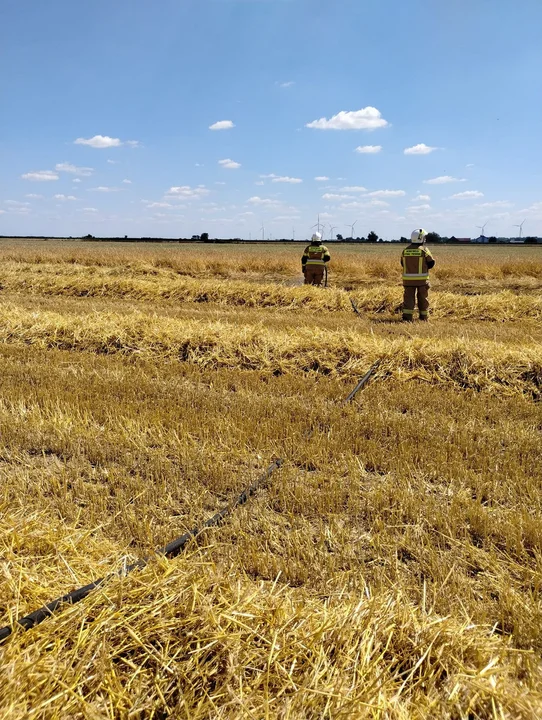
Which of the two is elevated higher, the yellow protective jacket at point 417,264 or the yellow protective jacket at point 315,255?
the yellow protective jacket at point 315,255

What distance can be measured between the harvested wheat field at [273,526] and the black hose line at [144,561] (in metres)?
0.05

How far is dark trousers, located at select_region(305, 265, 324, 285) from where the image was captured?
50.2ft

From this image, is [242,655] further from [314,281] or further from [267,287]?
[314,281]

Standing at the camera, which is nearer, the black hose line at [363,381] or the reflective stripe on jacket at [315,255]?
the black hose line at [363,381]

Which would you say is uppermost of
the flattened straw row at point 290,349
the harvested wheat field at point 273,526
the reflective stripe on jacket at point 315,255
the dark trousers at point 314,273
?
the reflective stripe on jacket at point 315,255

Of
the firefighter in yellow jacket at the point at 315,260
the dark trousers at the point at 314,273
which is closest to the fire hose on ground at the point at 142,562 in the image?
the firefighter in yellow jacket at the point at 315,260

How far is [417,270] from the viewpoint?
11.4 metres

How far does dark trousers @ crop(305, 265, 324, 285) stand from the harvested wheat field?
286 inches

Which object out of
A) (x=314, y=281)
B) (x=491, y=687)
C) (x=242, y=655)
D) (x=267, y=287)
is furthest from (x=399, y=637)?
(x=314, y=281)

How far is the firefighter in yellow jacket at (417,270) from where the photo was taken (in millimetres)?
11234

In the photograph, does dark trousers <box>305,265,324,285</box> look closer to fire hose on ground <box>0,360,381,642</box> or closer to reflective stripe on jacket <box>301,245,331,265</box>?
reflective stripe on jacket <box>301,245,331,265</box>

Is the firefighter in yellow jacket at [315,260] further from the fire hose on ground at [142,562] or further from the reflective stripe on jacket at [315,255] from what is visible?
the fire hose on ground at [142,562]

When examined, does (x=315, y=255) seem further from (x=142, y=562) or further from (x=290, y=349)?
(x=142, y=562)

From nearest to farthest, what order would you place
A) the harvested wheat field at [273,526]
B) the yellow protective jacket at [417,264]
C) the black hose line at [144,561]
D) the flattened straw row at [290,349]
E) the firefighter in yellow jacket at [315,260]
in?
the harvested wheat field at [273,526]
the black hose line at [144,561]
the flattened straw row at [290,349]
the yellow protective jacket at [417,264]
the firefighter in yellow jacket at [315,260]
